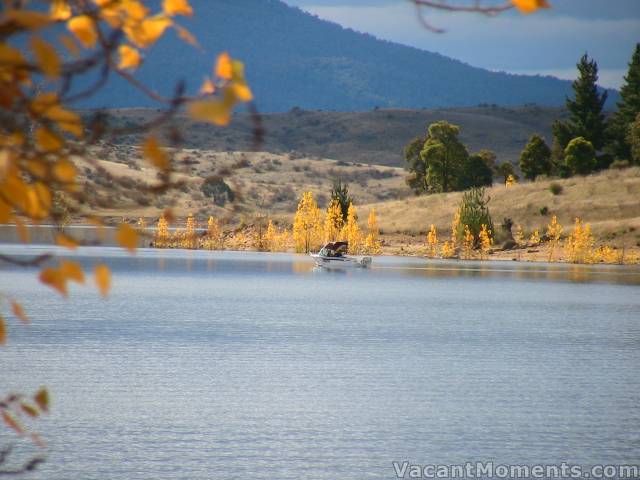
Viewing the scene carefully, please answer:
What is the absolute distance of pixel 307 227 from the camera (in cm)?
7100

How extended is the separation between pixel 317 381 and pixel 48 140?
640 inches

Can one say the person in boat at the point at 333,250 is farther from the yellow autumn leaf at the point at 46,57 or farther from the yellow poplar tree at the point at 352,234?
the yellow autumn leaf at the point at 46,57

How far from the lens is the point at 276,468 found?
11.8 m

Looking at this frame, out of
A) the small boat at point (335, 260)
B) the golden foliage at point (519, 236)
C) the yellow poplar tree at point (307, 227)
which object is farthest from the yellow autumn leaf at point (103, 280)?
the golden foliage at point (519, 236)

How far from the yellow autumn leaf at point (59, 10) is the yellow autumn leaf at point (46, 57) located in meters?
0.21

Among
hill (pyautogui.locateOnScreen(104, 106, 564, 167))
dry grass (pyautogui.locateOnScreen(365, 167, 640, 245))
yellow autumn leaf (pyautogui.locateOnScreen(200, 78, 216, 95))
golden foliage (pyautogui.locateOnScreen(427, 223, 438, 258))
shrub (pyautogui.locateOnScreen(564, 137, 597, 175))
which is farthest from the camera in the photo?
hill (pyautogui.locateOnScreen(104, 106, 564, 167))

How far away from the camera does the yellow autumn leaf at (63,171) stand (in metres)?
2.38

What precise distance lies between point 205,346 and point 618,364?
9335 mm

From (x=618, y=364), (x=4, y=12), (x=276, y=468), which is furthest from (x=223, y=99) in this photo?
(x=618, y=364)

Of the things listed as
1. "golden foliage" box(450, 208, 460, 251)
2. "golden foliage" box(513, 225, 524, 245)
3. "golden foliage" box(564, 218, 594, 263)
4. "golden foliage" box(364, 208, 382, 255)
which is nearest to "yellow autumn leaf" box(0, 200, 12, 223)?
"golden foliage" box(564, 218, 594, 263)

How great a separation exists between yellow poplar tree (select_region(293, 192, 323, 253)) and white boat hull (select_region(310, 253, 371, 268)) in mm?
8812

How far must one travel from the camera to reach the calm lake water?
41.2ft

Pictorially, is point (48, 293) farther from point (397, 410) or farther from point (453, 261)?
point (453, 261)

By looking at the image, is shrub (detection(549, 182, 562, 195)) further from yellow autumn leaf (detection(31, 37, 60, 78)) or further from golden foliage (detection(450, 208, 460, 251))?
yellow autumn leaf (detection(31, 37, 60, 78))
